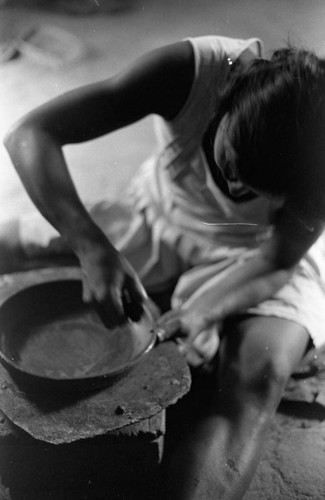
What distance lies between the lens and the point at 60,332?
1243 mm

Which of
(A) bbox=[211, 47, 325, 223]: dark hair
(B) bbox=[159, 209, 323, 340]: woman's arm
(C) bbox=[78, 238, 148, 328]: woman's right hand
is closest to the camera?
(A) bbox=[211, 47, 325, 223]: dark hair

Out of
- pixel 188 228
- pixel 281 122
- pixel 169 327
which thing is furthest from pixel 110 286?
pixel 281 122

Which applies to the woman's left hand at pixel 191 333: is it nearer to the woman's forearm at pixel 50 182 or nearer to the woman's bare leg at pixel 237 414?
the woman's bare leg at pixel 237 414

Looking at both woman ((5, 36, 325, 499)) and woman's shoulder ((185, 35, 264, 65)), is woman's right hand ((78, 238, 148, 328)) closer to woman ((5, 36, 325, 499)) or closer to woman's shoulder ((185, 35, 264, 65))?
woman ((5, 36, 325, 499))

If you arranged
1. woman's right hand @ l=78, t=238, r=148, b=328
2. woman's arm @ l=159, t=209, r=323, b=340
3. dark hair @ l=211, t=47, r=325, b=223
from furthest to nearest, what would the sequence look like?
woman's arm @ l=159, t=209, r=323, b=340, woman's right hand @ l=78, t=238, r=148, b=328, dark hair @ l=211, t=47, r=325, b=223

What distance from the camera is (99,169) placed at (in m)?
1.48

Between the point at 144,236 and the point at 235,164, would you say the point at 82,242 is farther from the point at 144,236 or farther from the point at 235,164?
the point at 235,164

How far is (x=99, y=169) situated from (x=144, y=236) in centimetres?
23

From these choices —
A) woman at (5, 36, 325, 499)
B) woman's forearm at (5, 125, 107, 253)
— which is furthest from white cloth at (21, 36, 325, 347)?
woman's forearm at (5, 125, 107, 253)

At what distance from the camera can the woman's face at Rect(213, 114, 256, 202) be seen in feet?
3.54

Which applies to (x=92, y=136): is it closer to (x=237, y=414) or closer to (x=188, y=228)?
(x=188, y=228)

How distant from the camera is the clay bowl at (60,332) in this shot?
1.17 metres

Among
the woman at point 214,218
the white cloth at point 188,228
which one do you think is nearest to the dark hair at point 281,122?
the woman at point 214,218

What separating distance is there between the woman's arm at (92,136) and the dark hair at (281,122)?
154 mm
